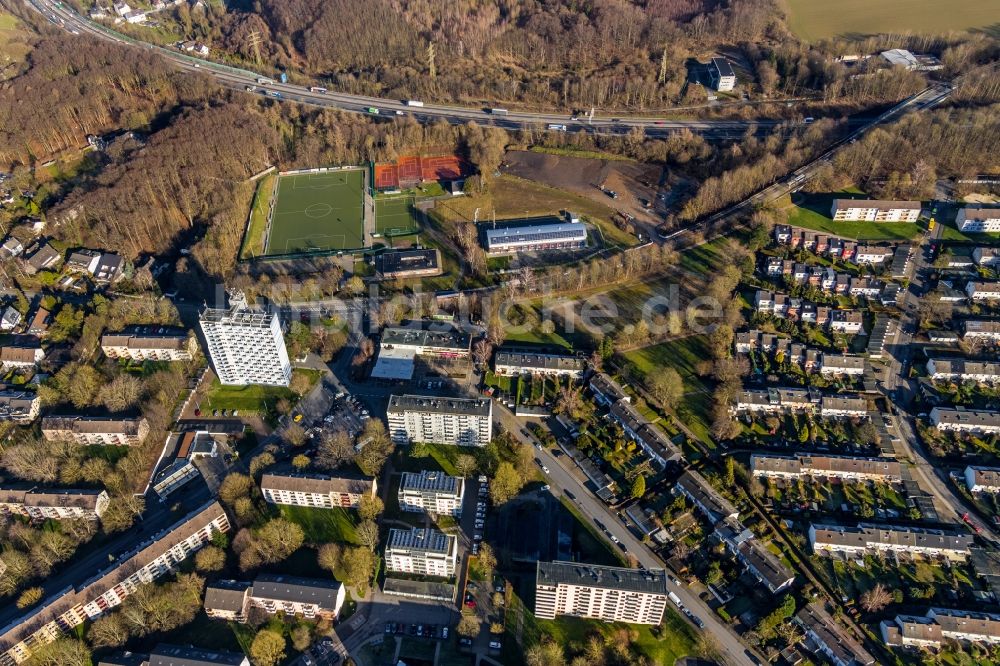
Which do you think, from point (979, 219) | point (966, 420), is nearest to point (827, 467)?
point (966, 420)

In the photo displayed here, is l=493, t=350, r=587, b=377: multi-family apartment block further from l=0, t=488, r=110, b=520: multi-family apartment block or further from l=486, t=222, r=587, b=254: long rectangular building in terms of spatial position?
l=0, t=488, r=110, b=520: multi-family apartment block

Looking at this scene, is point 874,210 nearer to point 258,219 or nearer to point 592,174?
point 592,174

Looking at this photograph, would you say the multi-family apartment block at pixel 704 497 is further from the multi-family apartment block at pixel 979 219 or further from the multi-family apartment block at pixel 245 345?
the multi-family apartment block at pixel 979 219

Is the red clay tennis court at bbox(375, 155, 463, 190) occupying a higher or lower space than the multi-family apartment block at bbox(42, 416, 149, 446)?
higher

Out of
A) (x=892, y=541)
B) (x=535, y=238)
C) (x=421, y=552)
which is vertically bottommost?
(x=421, y=552)

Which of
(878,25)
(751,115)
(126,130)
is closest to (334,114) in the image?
(126,130)

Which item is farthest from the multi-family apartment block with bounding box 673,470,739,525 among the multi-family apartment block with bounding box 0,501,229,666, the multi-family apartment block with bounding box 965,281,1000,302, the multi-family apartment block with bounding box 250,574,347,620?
the multi-family apartment block with bounding box 965,281,1000,302
